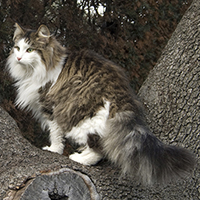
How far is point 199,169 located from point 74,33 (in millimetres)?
2497

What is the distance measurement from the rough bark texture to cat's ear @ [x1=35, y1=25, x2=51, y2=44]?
700 mm

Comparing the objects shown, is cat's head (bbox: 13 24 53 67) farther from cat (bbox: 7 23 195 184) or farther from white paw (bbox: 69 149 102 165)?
white paw (bbox: 69 149 102 165)

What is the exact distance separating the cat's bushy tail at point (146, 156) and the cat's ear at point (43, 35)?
1.11m

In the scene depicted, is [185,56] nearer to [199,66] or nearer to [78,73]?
[199,66]

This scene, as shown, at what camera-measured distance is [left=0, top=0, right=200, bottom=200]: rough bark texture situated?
1.84 m

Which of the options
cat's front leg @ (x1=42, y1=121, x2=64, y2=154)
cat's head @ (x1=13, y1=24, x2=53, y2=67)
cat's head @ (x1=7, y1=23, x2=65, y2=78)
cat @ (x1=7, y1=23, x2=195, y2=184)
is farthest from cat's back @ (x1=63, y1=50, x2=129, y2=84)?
cat's front leg @ (x1=42, y1=121, x2=64, y2=154)

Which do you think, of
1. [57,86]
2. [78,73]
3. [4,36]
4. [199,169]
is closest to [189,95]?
[199,169]

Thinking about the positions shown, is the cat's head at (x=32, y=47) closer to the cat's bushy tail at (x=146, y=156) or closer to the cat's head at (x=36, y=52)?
the cat's head at (x=36, y=52)

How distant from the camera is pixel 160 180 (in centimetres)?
192

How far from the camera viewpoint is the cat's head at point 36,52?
2.63m

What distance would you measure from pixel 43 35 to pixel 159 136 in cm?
131

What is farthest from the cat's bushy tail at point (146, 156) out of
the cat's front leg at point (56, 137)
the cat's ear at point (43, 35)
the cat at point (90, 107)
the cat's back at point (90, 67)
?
the cat's ear at point (43, 35)

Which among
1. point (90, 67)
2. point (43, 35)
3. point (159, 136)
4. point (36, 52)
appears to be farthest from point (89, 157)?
point (43, 35)

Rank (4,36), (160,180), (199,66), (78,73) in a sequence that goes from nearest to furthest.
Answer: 1. (160,180)
2. (199,66)
3. (78,73)
4. (4,36)
